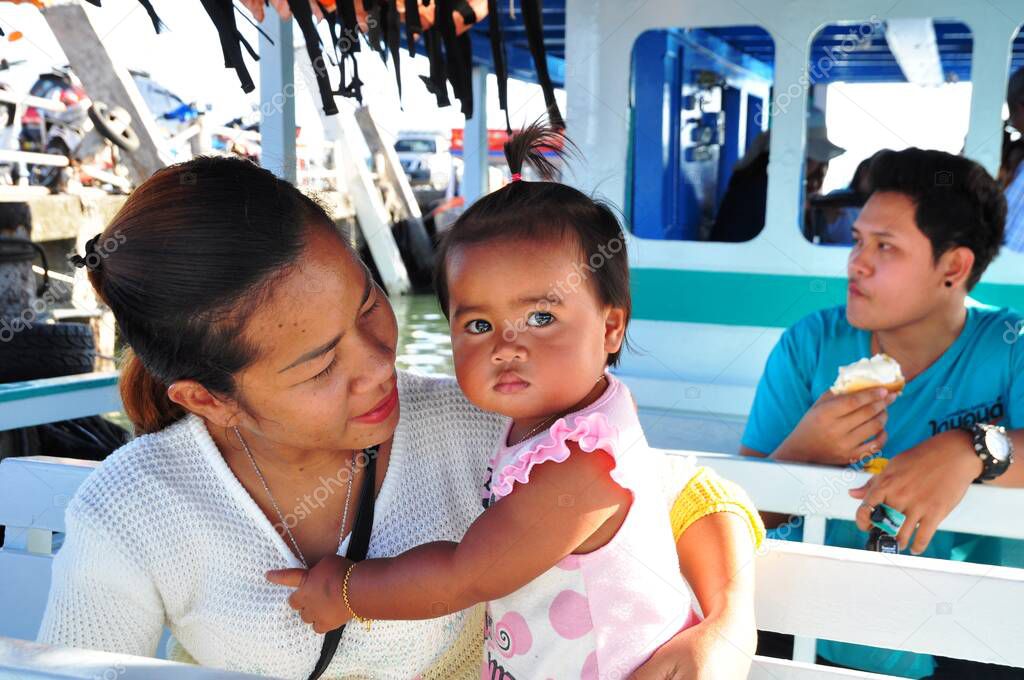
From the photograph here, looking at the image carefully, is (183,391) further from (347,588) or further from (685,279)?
(685,279)

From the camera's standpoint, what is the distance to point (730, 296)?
4.84 meters

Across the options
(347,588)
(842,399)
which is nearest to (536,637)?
(347,588)

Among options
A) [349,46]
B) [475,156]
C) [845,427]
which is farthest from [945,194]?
[475,156]

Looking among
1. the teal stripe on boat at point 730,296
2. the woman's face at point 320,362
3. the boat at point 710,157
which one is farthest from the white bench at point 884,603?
the teal stripe on boat at point 730,296

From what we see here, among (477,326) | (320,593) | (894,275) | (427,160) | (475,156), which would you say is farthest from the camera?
(427,160)

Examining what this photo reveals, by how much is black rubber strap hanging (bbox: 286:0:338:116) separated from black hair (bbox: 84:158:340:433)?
376mm

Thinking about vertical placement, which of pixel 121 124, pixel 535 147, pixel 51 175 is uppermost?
pixel 535 147

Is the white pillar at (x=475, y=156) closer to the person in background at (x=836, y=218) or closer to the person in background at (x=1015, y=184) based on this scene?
the person in background at (x=836, y=218)

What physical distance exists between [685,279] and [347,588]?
11.8 feet

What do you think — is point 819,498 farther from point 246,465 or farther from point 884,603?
point 246,465

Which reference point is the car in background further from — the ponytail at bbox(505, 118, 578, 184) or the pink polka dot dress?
the pink polka dot dress

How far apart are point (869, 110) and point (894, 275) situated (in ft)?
10.3

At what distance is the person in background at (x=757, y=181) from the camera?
15.8 ft

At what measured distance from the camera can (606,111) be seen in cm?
502
